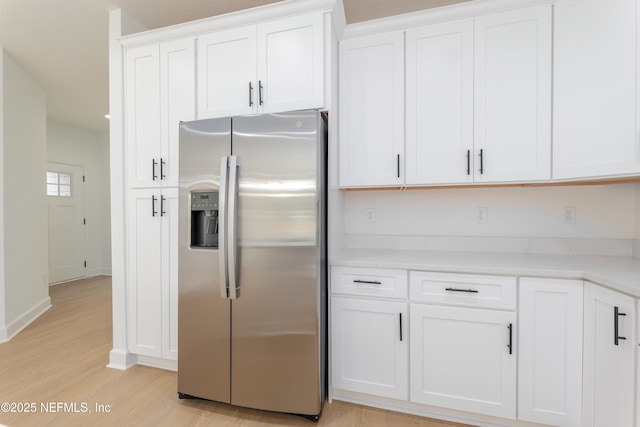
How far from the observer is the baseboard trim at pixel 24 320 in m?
2.90

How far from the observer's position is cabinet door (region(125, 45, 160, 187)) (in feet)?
7.42

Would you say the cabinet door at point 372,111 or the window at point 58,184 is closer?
the cabinet door at point 372,111

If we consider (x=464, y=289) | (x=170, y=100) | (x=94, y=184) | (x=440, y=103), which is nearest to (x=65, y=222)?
(x=94, y=184)

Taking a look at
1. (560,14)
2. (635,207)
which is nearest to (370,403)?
(635,207)

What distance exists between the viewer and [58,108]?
4.47 metres

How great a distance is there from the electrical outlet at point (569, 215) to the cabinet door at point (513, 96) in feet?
1.36

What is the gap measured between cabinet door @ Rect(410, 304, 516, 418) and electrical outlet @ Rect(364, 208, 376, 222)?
82 centimetres

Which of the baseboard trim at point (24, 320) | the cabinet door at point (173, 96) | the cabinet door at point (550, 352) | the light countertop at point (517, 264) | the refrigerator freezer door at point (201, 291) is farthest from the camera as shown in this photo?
the baseboard trim at point (24, 320)

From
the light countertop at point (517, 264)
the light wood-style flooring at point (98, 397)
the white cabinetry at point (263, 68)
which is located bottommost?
the light wood-style flooring at point (98, 397)

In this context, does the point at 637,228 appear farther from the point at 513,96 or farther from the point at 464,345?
the point at 464,345

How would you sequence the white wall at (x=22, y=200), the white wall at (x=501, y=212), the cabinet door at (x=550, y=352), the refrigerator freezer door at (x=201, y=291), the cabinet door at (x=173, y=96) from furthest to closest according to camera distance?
1. the white wall at (x=22, y=200)
2. the cabinet door at (x=173, y=96)
3. the white wall at (x=501, y=212)
4. the refrigerator freezer door at (x=201, y=291)
5. the cabinet door at (x=550, y=352)

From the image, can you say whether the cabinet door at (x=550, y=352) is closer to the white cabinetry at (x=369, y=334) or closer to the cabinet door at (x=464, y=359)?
the cabinet door at (x=464, y=359)

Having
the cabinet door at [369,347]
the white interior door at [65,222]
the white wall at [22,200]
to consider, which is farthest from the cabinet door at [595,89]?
the white interior door at [65,222]

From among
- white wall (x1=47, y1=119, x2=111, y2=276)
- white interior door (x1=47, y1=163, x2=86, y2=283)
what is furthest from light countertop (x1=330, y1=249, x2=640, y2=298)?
white wall (x1=47, y1=119, x2=111, y2=276)
